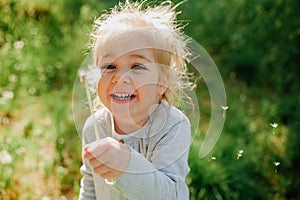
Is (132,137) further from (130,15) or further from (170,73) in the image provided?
(130,15)

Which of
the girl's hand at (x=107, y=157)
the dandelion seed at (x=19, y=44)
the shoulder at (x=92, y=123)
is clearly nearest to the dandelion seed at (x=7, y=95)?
the dandelion seed at (x=19, y=44)

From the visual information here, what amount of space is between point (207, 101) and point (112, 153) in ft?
6.60

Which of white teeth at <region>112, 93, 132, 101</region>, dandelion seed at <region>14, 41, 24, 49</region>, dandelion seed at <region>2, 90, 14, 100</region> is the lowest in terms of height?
dandelion seed at <region>2, 90, 14, 100</region>

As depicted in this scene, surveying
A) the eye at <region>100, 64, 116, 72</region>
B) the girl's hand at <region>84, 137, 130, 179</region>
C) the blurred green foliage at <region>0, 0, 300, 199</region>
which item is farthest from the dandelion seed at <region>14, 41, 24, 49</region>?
the girl's hand at <region>84, 137, 130, 179</region>

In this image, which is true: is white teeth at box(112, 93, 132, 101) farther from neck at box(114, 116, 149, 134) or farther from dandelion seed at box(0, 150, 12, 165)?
dandelion seed at box(0, 150, 12, 165)

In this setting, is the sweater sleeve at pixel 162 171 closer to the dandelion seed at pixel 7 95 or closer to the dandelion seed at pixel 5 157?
the dandelion seed at pixel 5 157

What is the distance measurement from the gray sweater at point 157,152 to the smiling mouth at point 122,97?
0.07 m

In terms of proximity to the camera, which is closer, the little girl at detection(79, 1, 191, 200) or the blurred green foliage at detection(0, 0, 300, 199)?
the little girl at detection(79, 1, 191, 200)

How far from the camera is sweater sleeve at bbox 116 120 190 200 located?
110 centimetres

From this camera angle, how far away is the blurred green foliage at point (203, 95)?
2.12 m

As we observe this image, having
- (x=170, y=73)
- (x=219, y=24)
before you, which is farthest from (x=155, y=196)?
(x=219, y=24)

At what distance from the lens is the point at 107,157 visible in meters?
1.01

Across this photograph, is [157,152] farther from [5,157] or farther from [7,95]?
[7,95]

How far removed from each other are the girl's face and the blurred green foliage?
674 millimetres
